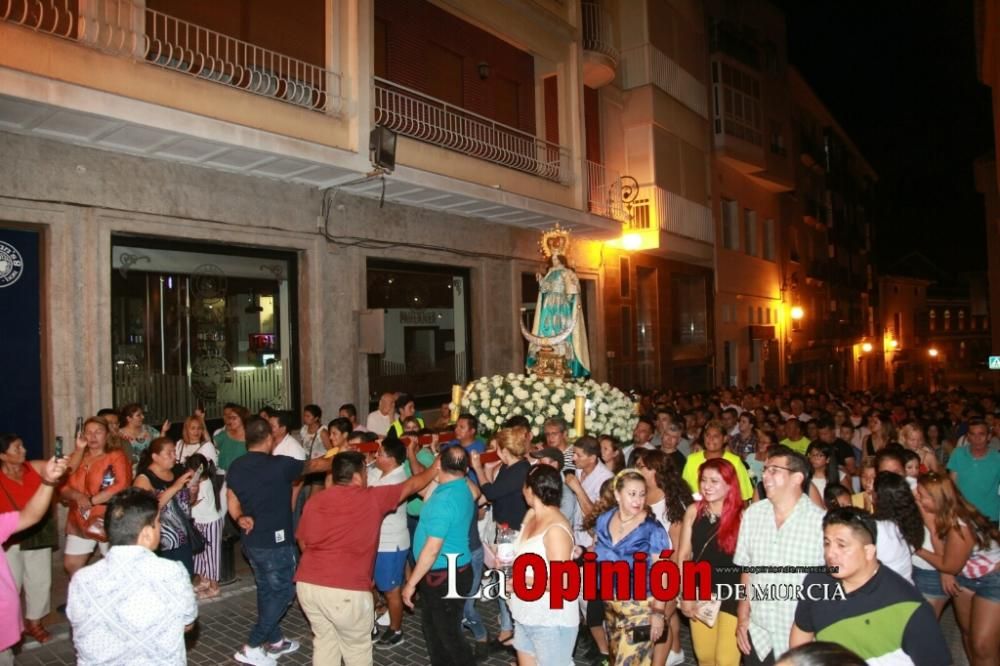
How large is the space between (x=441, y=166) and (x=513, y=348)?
4242 mm

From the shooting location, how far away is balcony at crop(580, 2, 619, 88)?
16922mm

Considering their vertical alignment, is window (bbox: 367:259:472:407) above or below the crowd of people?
above

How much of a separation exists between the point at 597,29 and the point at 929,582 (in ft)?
51.2

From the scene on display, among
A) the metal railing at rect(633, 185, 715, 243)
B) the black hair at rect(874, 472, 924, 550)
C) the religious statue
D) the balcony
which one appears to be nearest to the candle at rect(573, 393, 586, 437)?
the religious statue

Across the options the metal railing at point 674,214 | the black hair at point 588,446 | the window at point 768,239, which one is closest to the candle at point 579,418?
the black hair at point 588,446

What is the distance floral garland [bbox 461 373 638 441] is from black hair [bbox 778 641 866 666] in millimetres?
6228

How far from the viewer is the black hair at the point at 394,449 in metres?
6.01

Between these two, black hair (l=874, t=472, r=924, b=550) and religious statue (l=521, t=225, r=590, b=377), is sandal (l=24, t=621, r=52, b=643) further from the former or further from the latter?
black hair (l=874, t=472, r=924, b=550)

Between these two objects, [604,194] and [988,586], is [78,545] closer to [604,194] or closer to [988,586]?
[988,586]

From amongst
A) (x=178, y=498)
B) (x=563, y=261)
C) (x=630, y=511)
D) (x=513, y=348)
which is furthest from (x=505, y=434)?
(x=513, y=348)

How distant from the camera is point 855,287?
41719 mm

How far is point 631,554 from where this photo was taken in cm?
459

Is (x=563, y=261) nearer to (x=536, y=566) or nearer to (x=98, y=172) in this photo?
(x=98, y=172)

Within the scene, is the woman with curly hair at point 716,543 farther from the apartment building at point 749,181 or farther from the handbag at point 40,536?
the apartment building at point 749,181
